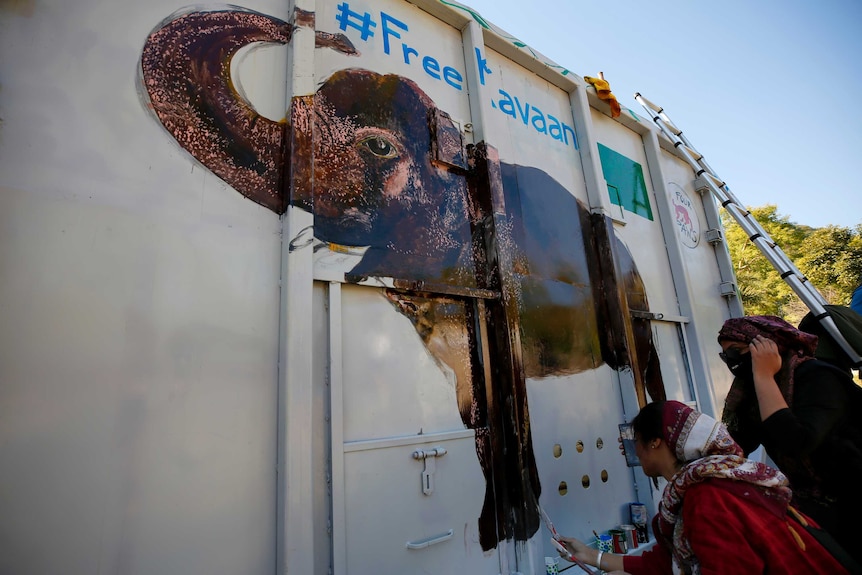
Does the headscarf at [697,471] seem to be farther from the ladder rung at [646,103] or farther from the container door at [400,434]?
the ladder rung at [646,103]

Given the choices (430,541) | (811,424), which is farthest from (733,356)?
(430,541)

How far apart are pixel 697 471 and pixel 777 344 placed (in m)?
0.87

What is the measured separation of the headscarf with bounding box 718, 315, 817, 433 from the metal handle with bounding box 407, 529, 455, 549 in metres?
1.29

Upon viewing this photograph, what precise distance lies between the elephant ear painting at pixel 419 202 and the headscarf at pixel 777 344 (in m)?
0.92

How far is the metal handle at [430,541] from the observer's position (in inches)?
69.9

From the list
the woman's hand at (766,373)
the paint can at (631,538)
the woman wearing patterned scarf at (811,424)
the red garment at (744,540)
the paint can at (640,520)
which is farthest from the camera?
the paint can at (640,520)

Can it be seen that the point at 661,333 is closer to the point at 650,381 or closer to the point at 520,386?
the point at 650,381

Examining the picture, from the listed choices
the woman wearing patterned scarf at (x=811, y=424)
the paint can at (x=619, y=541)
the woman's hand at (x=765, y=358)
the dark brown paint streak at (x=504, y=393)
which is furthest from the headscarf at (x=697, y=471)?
the paint can at (x=619, y=541)

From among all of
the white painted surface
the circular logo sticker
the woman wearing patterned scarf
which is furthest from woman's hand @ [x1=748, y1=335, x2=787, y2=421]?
the circular logo sticker

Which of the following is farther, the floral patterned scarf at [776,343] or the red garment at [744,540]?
the floral patterned scarf at [776,343]

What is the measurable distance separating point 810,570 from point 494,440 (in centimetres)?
128

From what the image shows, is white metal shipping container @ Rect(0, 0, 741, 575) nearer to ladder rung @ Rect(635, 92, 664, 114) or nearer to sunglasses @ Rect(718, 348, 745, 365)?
sunglasses @ Rect(718, 348, 745, 365)

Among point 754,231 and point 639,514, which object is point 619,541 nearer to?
point 639,514

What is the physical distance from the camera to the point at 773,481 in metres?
1.16
